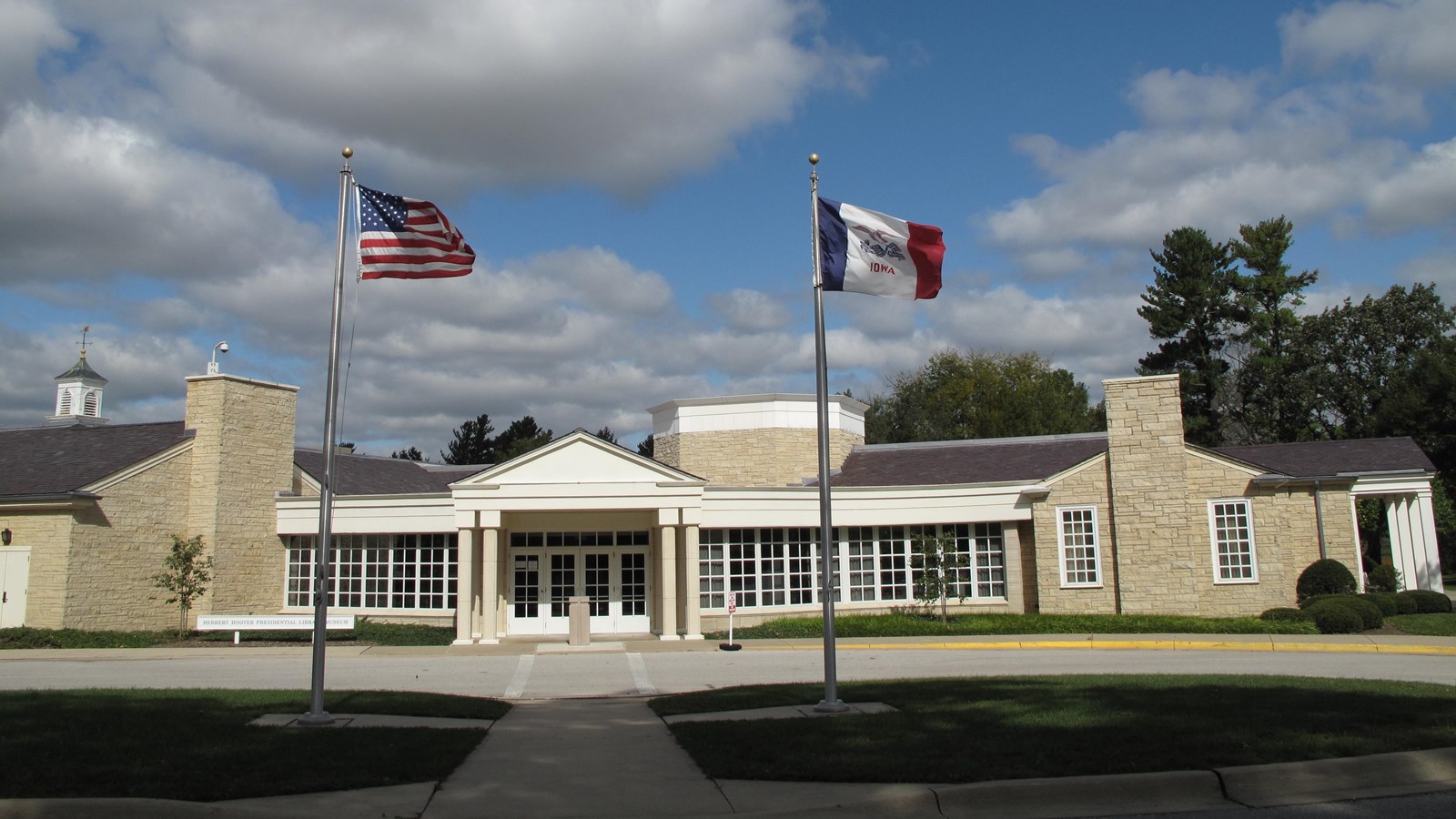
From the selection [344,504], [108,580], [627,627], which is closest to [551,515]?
[627,627]

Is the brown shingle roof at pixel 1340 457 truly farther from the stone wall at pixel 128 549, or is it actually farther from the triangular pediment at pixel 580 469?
the stone wall at pixel 128 549

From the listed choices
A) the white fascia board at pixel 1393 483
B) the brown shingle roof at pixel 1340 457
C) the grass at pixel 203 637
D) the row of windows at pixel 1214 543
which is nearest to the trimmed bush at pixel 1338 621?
the row of windows at pixel 1214 543

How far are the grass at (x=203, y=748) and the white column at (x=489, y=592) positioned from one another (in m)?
11.8

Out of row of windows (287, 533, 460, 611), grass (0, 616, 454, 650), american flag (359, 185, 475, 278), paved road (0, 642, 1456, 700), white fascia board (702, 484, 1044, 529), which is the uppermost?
american flag (359, 185, 475, 278)

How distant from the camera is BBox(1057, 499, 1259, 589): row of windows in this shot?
26484 mm

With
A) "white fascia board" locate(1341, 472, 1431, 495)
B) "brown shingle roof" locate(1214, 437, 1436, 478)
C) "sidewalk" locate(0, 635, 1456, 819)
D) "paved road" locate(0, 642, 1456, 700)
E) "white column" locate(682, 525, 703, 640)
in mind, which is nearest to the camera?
"sidewalk" locate(0, 635, 1456, 819)

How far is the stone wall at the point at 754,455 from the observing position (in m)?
33.5

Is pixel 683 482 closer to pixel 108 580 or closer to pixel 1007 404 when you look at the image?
pixel 108 580

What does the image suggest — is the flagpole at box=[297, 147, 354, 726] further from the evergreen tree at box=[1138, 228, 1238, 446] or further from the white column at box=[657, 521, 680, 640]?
the evergreen tree at box=[1138, 228, 1238, 446]

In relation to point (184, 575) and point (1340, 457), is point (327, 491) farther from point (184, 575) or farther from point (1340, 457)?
point (1340, 457)

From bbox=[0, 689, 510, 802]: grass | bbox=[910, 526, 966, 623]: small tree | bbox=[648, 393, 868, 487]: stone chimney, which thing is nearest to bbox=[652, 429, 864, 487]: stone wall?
bbox=[648, 393, 868, 487]: stone chimney

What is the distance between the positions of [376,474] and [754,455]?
40.1 feet

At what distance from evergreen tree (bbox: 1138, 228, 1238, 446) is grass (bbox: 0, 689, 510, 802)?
53087 mm

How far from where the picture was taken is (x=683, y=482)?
2527cm
